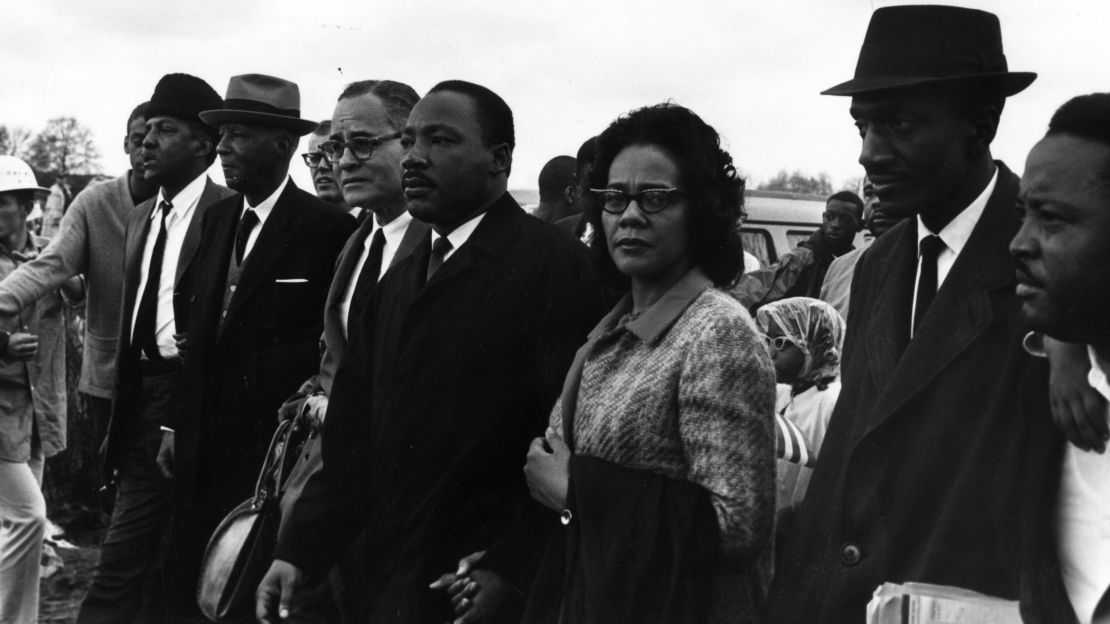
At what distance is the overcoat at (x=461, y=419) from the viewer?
11.5 ft

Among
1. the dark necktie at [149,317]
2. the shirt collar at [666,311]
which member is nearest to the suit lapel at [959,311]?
the shirt collar at [666,311]

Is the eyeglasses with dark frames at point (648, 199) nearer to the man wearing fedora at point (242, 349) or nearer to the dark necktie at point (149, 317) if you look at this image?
the man wearing fedora at point (242, 349)

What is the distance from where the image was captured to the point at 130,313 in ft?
18.1

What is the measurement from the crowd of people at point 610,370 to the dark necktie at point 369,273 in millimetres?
13

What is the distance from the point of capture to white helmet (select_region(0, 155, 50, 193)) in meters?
6.66

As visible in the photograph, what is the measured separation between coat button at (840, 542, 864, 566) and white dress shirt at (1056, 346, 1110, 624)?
0.42m

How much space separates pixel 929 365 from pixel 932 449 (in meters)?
0.16

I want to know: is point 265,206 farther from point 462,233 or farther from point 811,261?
point 811,261

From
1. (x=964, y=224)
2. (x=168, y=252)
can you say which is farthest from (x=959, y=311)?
(x=168, y=252)

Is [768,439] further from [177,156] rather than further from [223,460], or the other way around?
[177,156]

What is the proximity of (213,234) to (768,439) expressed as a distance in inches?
123

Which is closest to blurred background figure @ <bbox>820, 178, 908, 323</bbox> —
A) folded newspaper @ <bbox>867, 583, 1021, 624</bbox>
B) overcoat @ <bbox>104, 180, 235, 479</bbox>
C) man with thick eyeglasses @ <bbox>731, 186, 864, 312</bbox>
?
man with thick eyeglasses @ <bbox>731, 186, 864, 312</bbox>

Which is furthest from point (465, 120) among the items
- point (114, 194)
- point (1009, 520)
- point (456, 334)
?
point (114, 194)

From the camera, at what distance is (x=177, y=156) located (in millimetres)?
5824
